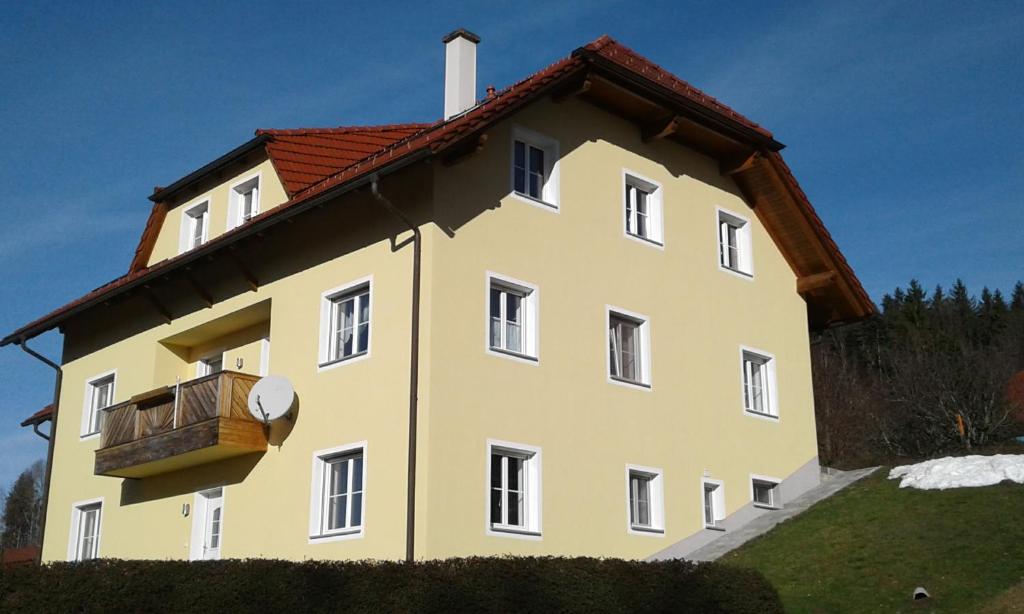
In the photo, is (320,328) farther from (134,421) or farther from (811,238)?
(811,238)

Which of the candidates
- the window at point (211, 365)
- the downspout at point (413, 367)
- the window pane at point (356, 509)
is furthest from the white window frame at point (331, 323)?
the window at point (211, 365)

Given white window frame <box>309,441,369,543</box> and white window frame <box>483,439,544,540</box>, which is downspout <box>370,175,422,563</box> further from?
white window frame <box>483,439,544,540</box>

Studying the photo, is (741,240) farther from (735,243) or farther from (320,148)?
(320,148)

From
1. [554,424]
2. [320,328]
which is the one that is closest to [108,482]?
[320,328]

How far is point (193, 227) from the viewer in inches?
975

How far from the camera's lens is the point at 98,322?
1008 inches

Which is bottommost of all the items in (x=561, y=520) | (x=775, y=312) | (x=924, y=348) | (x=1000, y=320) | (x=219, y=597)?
(x=219, y=597)

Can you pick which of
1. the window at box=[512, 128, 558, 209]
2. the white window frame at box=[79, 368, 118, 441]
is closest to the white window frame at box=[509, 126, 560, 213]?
the window at box=[512, 128, 558, 209]

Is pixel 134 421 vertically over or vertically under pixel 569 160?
under

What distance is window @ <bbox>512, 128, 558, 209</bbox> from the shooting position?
19734 millimetres

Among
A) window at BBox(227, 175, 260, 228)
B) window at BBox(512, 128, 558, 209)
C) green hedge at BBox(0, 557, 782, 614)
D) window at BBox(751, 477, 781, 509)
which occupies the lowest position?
green hedge at BBox(0, 557, 782, 614)

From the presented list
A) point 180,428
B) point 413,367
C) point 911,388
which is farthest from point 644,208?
point 911,388

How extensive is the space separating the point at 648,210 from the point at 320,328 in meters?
7.07

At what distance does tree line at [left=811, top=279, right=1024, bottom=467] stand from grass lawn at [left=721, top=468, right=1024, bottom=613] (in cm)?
1750
